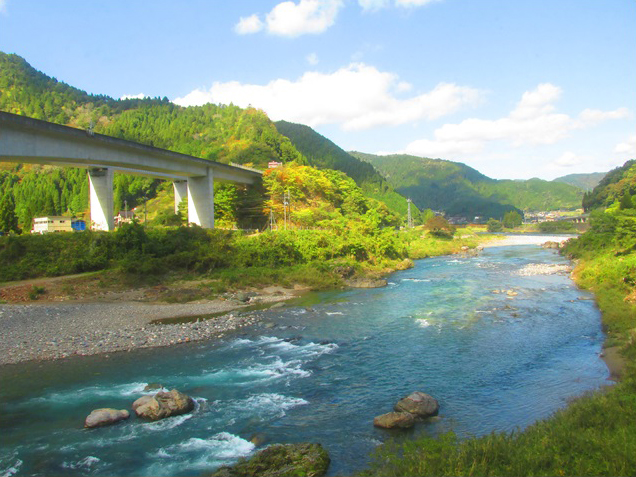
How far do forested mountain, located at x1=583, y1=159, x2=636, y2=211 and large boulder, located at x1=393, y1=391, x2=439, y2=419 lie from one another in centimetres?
6976

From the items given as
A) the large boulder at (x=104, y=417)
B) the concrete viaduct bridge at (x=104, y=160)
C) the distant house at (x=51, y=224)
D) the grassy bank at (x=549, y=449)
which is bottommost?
the large boulder at (x=104, y=417)

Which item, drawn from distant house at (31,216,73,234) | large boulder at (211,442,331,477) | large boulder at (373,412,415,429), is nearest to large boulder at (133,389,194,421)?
large boulder at (211,442,331,477)

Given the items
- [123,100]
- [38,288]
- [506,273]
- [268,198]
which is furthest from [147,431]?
[123,100]

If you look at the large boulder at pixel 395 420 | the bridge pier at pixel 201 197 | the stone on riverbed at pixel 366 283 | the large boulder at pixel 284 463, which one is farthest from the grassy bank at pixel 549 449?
the bridge pier at pixel 201 197

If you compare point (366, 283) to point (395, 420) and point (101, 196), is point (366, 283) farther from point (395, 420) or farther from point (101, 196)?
point (395, 420)

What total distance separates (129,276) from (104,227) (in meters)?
7.99

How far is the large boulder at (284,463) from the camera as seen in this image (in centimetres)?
986

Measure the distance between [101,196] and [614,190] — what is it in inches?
3312

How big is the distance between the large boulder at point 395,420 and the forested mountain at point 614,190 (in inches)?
2792

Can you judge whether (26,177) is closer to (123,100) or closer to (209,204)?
(209,204)

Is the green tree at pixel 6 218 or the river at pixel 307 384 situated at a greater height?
the green tree at pixel 6 218

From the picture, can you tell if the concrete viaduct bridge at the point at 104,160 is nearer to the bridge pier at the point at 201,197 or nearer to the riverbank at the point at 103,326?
the bridge pier at the point at 201,197

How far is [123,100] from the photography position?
161 meters

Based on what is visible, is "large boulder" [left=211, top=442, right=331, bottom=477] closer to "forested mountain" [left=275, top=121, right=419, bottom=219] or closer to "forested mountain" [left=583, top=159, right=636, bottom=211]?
"forested mountain" [left=583, top=159, right=636, bottom=211]
